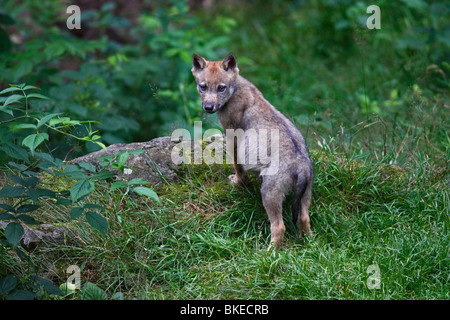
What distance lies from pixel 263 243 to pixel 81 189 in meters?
1.82

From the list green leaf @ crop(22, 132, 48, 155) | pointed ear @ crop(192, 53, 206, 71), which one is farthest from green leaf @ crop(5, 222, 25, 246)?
pointed ear @ crop(192, 53, 206, 71)

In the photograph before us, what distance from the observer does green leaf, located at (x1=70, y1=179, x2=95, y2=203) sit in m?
3.77

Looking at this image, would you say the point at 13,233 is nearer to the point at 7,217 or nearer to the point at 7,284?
the point at 7,217

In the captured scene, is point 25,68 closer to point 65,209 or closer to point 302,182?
point 65,209

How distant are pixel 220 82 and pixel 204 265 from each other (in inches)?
73.2

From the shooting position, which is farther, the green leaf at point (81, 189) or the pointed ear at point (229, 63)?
the pointed ear at point (229, 63)

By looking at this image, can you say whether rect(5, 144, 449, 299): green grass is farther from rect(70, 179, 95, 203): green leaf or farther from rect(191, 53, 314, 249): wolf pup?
rect(70, 179, 95, 203): green leaf

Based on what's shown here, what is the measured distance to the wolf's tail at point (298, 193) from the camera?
4.44 metres

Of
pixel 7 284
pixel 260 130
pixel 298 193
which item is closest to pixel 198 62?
pixel 260 130

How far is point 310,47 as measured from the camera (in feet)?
33.8

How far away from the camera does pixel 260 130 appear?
4.91 m

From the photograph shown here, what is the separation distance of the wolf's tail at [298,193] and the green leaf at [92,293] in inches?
69.6

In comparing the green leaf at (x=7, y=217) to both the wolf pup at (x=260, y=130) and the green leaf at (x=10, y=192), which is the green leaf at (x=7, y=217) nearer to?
the green leaf at (x=10, y=192)

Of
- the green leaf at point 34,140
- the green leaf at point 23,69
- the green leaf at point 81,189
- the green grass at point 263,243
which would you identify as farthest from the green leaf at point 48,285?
the green leaf at point 23,69
